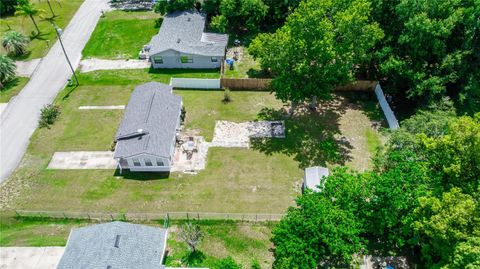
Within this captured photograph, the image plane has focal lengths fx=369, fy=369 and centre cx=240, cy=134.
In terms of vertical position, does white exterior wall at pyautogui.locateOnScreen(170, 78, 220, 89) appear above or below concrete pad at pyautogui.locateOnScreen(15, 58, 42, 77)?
above

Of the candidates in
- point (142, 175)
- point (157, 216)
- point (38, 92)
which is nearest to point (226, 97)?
point (142, 175)

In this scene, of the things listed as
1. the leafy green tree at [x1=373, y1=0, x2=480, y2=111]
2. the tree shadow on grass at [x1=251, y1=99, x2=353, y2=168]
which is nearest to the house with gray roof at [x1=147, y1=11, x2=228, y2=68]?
the tree shadow on grass at [x1=251, y1=99, x2=353, y2=168]

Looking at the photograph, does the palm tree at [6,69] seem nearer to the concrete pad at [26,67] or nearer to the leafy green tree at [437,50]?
the concrete pad at [26,67]

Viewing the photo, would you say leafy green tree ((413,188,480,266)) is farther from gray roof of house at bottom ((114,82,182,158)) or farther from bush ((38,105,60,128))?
bush ((38,105,60,128))

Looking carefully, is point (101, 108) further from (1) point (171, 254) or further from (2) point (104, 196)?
(1) point (171, 254)

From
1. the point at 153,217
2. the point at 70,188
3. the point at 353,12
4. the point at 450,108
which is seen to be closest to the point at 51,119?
the point at 70,188

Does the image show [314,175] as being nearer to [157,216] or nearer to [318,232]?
[318,232]
